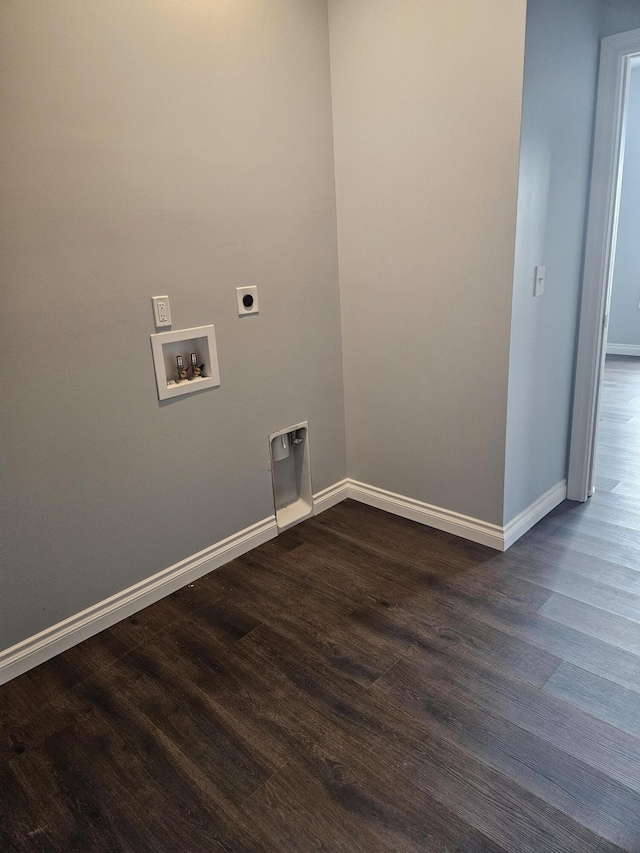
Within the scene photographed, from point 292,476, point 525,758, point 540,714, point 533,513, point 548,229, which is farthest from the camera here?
point 292,476

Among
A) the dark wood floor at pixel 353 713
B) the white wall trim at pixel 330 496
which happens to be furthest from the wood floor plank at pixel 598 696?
the white wall trim at pixel 330 496

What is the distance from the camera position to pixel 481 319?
2412 mm

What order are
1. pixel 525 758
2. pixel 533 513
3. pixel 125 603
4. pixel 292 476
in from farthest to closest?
1. pixel 292 476
2. pixel 533 513
3. pixel 125 603
4. pixel 525 758

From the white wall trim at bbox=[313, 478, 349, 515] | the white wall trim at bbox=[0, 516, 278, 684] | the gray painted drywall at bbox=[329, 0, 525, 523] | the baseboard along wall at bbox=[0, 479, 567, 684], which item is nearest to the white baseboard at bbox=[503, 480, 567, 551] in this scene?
the baseboard along wall at bbox=[0, 479, 567, 684]

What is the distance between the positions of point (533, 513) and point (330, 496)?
1.05 metres

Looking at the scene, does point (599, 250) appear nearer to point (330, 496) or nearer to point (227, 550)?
point (330, 496)

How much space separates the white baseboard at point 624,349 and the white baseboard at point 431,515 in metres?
4.46

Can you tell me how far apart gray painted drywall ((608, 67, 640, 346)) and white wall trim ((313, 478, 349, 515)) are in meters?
4.33

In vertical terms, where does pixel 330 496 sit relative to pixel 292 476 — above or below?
below

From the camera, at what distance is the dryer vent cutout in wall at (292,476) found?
2863 millimetres

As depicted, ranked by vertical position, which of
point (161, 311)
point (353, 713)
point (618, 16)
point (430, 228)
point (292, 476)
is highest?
point (618, 16)

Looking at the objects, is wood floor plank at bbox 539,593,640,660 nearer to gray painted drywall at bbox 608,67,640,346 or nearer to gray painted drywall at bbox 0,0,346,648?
gray painted drywall at bbox 0,0,346,648

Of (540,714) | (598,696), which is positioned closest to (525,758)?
(540,714)

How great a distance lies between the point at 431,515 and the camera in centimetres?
286
